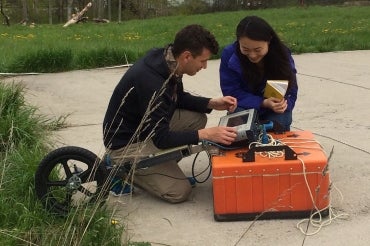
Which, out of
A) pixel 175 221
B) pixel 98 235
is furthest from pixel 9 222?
pixel 175 221

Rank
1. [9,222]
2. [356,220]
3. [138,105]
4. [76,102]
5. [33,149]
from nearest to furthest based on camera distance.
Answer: [9,222]
[356,220]
[138,105]
[33,149]
[76,102]

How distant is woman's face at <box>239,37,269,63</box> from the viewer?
3916 millimetres

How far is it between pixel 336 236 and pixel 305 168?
409mm

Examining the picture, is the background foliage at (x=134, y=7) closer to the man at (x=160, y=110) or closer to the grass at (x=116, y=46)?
the grass at (x=116, y=46)

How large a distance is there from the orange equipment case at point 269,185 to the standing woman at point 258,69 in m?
0.73

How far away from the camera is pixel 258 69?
13.7 ft

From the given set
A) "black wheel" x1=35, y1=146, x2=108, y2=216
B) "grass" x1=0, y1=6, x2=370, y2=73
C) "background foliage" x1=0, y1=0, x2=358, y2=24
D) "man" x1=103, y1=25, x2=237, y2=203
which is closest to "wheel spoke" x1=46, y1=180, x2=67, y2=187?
"black wheel" x1=35, y1=146, x2=108, y2=216

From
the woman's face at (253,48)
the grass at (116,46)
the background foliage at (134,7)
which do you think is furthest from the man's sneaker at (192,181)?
the background foliage at (134,7)

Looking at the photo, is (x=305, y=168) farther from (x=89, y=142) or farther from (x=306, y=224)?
(x=89, y=142)

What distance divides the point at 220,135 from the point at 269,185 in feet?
1.35

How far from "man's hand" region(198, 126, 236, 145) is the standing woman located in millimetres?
646

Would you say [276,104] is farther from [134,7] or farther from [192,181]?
[134,7]

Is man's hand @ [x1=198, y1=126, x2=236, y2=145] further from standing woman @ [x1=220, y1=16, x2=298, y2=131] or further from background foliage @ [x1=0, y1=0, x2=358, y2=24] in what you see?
background foliage @ [x1=0, y1=0, x2=358, y2=24]

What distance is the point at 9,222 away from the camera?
319 centimetres
